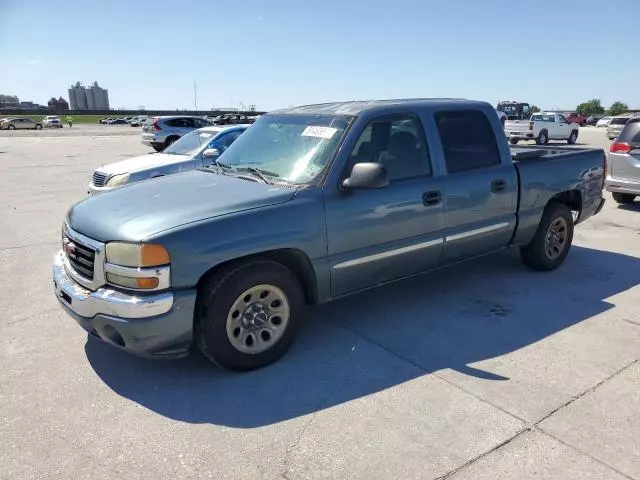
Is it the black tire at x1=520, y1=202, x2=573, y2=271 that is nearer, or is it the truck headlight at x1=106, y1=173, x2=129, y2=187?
the black tire at x1=520, y1=202, x2=573, y2=271

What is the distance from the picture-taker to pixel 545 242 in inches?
217

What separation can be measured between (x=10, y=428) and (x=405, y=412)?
232 cm

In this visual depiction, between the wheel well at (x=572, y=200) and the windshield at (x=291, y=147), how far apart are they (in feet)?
→ 9.93

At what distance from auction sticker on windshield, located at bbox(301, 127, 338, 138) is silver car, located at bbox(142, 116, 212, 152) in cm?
1831

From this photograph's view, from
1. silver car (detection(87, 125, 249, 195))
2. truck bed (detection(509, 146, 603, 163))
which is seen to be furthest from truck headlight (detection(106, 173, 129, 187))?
truck bed (detection(509, 146, 603, 163))

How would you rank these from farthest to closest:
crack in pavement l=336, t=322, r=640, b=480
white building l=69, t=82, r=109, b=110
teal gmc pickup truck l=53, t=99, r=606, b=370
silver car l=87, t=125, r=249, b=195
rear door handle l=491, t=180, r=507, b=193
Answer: white building l=69, t=82, r=109, b=110
silver car l=87, t=125, r=249, b=195
rear door handle l=491, t=180, r=507, b=193
teal gmc pickup truck l=53, t=99, r=606, b=370
crack in pavement l=336, t=322, r=640, b=480

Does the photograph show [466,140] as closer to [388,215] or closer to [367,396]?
[388,215]

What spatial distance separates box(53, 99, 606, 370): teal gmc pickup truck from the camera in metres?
3.17

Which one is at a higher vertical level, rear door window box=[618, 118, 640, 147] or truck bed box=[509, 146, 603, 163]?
rear door window box=[618, 118, 640, 147]

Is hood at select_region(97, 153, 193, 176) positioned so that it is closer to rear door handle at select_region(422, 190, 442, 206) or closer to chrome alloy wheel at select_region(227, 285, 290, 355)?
rear door handle at select_region(422, 190, 442, 206)

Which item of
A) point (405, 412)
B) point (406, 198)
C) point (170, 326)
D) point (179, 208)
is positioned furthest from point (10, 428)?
point (406, 198)

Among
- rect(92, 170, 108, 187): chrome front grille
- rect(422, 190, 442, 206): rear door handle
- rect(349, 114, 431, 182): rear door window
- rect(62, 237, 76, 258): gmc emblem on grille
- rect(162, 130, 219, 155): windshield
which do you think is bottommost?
rect(92, 170, 108, 187): chrome front grille

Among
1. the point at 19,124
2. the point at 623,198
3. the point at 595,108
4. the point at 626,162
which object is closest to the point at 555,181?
the point at 626,162

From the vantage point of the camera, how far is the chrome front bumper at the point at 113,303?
121 inches
